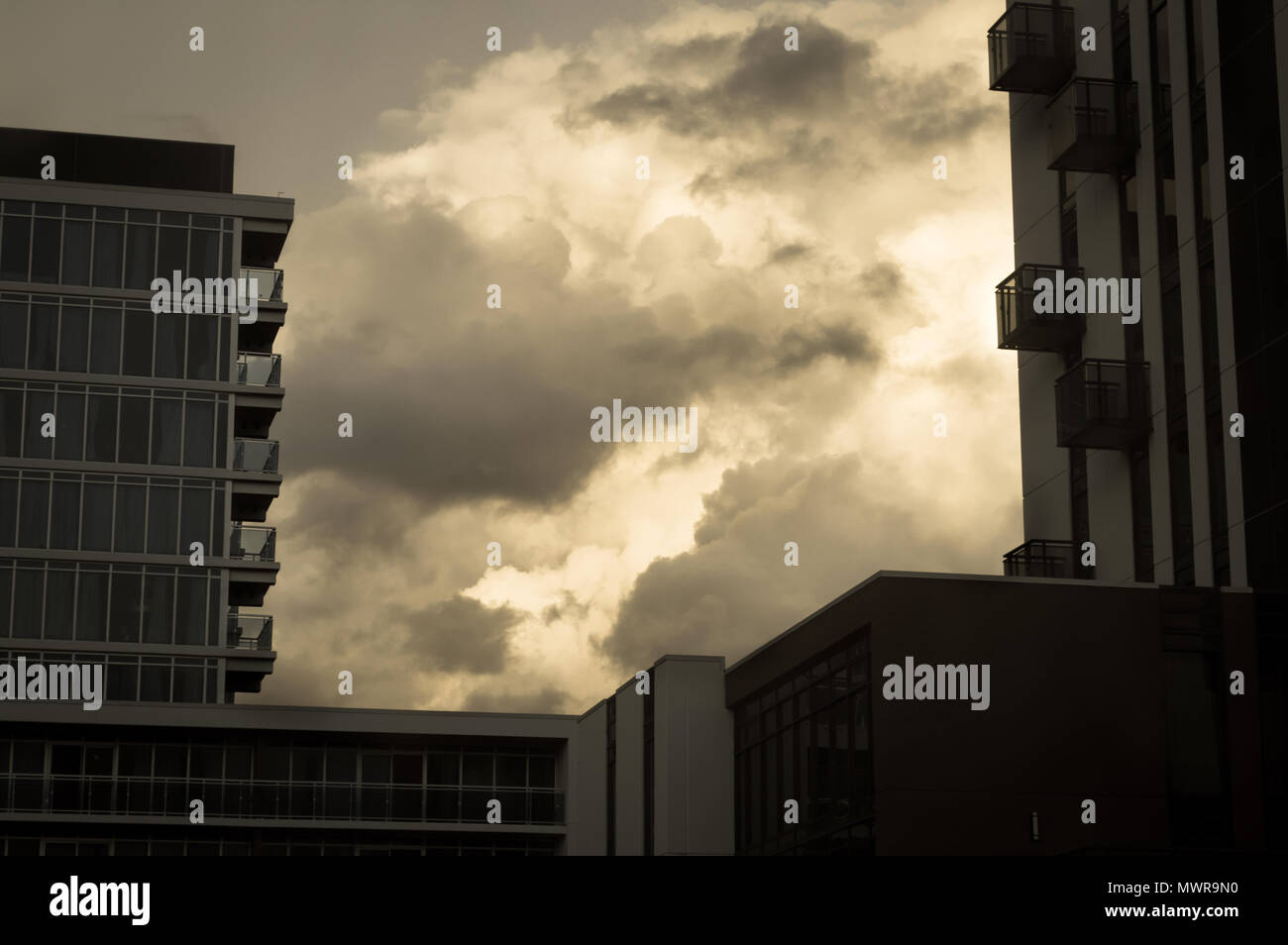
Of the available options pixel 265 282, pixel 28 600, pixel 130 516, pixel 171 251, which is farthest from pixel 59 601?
pixel 265 282

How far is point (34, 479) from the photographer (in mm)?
66562

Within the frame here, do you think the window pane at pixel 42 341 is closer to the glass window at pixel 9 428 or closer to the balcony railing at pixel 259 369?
the glass window at pixel 9 428

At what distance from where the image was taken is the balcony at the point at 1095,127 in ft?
132

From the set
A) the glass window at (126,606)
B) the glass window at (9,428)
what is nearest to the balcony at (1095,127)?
the glass window at (126,606)

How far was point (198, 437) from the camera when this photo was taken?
2672 inches

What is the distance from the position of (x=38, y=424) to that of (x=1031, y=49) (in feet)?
133

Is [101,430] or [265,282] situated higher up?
[265,282]

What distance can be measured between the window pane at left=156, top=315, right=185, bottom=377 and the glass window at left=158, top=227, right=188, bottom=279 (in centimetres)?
185

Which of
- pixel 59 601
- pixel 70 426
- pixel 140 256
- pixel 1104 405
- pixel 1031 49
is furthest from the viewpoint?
pixel 140 256

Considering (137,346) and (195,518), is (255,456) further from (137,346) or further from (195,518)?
(137,346)

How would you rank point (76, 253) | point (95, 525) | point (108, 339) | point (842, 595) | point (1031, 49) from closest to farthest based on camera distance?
point (842, 595) < point (1031, 49) < point (95, 525) < point (108, 339) < point (76, 253)

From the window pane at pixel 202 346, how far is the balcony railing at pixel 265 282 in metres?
2.07

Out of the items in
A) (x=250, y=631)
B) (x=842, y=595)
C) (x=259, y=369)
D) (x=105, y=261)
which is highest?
(x=105, y=261)

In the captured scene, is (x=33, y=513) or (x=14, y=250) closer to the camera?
(x=33, y=513)
